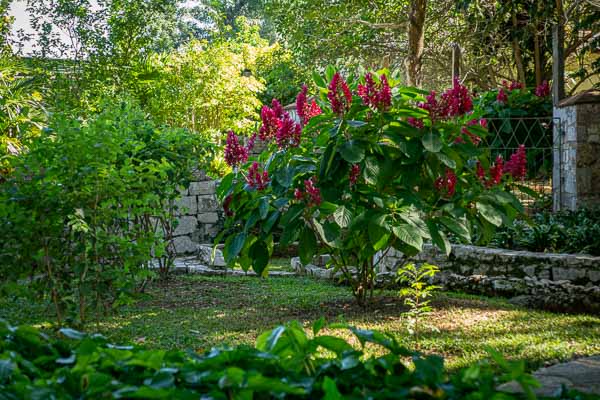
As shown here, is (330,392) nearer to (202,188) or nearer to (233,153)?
(233,153)

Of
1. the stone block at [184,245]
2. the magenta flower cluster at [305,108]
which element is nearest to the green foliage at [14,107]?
the stone block at [184,245]

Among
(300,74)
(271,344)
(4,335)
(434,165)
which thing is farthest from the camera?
(300,74)

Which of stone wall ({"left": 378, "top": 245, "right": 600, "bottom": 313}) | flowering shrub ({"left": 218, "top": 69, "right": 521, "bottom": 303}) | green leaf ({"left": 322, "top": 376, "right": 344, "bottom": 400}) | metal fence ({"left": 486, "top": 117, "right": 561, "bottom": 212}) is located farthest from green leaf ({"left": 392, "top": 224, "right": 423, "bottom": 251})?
metal fence ({"left": 486, "top": 117, "right": 561, "bottom": 212})

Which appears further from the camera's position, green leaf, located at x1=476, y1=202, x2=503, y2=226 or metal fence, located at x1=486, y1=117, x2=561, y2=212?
metal fence, located at x1=486, y1=117, x2=561, y2=212

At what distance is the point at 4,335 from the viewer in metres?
2.10

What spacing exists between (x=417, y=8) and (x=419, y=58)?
2.53 feet

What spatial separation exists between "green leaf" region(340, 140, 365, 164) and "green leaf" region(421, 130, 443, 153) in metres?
0.41

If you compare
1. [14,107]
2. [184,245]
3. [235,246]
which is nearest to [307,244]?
[235,246]

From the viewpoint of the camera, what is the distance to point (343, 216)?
189 inches

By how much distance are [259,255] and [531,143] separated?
612 cm

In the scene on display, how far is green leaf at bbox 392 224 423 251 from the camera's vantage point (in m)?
4.72

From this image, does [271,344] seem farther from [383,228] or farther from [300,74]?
[300,74]

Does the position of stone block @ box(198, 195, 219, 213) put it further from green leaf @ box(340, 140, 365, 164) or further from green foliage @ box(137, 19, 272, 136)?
green leaf @ box(340, 140, 365, 164)

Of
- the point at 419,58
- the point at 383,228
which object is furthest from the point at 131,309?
the point at 419,58
